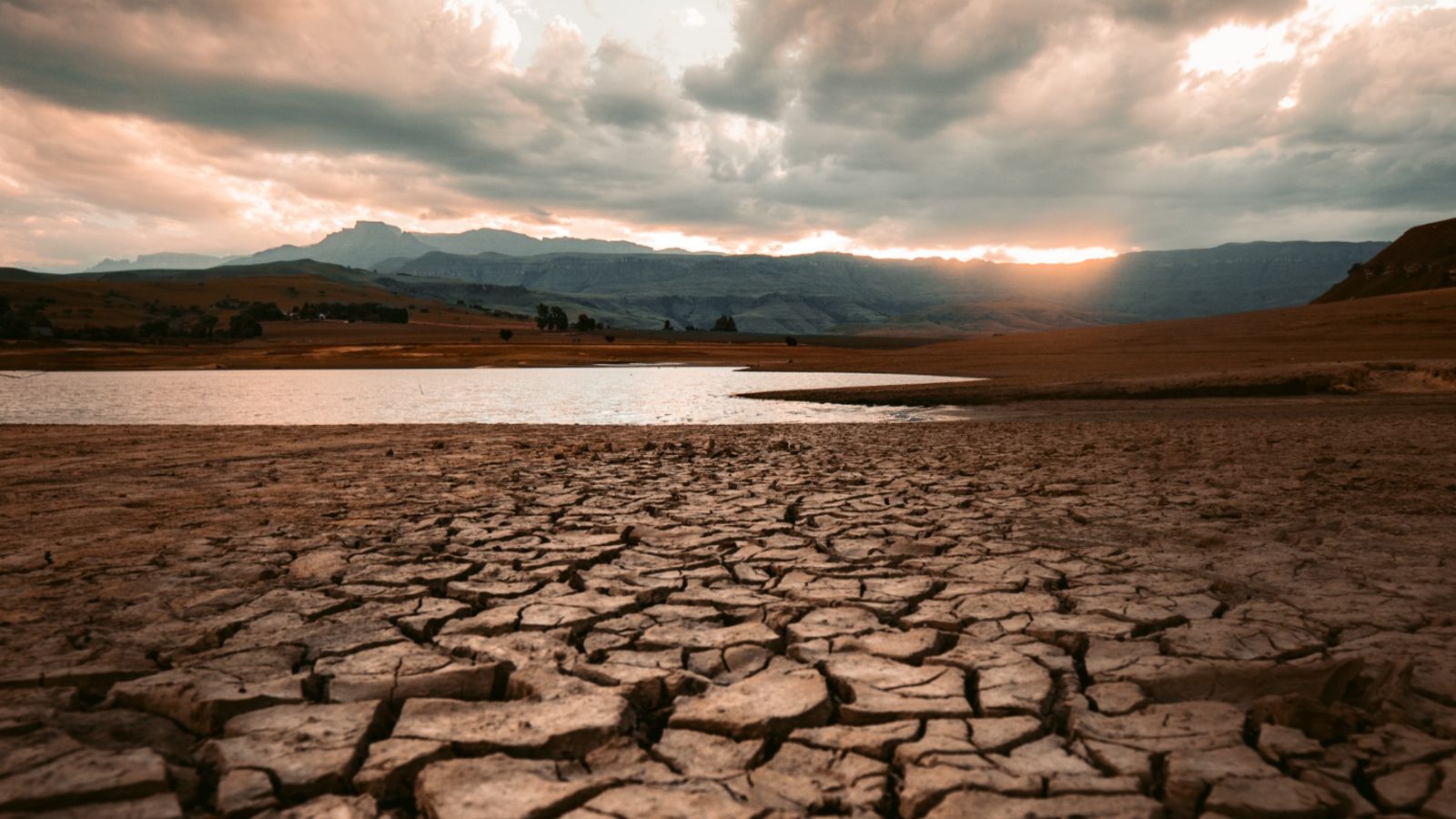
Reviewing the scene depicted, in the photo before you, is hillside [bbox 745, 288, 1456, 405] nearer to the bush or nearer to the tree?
the tree

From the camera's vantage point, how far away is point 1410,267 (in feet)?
236

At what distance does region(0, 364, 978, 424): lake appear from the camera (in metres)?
17.9

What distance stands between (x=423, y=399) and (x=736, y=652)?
2357 centimetres

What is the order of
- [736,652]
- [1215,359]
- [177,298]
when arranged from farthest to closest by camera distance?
[177,298], [1215,359], [736,652]

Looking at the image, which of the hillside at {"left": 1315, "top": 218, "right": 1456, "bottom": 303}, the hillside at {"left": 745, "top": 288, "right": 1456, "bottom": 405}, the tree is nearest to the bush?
the tree

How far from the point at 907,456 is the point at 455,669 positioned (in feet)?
24.6

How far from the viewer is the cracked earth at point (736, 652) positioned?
88.3 inches

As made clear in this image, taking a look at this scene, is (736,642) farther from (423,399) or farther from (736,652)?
(423,399)

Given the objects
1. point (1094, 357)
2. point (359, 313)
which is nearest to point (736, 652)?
point (1094, 357)

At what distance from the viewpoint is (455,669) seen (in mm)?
3039

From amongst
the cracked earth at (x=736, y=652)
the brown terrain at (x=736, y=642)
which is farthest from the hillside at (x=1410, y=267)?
the cracked earth at (x=736, y=652)

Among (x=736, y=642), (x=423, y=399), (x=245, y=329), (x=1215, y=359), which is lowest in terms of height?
(x=423, y=399)

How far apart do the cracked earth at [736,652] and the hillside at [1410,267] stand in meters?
81.5

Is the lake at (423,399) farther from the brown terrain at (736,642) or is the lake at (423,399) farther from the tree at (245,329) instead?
the tree at (245,329)
